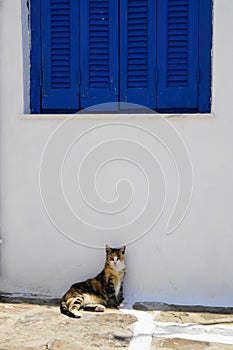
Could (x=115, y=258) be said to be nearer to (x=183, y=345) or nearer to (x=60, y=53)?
(x=183, y=345)

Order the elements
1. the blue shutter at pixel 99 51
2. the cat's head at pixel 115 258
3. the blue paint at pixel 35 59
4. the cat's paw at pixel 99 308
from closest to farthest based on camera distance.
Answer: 1. the cat's paw at pixel 99 308
2. the cat's head at pixel 115 258
3. the blue shutter at pixel 99 51
4. the blue paint at pixel 35 59

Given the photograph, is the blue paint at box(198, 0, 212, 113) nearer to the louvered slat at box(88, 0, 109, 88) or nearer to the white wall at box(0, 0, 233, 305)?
the white wall at box(0, 0, 233, 305)

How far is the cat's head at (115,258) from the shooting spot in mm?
4277

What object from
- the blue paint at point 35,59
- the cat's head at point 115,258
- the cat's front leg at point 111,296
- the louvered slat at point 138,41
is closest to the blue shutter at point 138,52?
the louvered slat at point 138,41

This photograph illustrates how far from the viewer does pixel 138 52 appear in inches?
179

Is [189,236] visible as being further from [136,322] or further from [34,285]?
[34,285]

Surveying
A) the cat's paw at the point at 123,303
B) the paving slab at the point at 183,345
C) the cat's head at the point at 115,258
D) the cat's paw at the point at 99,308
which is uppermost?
the cat's head at the point at 115,258

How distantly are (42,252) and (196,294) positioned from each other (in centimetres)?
152

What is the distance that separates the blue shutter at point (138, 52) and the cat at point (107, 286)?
148 centimetres

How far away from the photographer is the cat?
13.8ft

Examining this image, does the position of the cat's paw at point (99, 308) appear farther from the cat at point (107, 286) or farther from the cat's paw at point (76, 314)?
the cat's paw at point (76, 314)

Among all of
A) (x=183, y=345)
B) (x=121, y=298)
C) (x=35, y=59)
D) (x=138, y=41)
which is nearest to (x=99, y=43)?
(x=138, y=41)

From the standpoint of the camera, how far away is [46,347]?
3.37 meters

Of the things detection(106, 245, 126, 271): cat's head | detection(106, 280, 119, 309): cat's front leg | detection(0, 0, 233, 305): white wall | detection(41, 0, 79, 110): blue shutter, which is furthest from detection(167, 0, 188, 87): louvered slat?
detection(106, 280, 119, 309): cat's front leg
